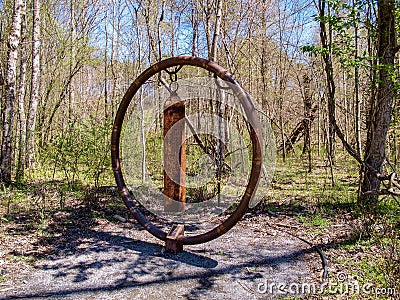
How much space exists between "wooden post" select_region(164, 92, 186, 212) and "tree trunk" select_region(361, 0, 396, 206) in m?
2.70

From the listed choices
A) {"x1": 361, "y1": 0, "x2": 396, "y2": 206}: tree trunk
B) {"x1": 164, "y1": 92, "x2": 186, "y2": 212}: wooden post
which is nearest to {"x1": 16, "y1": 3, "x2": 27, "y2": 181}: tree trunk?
{"x1": 164, "y1": 92, "x2": 186, "y2": 212}: wooden post

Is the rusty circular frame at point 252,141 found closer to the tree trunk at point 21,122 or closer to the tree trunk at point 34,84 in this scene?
the tree trunk at point 21,122

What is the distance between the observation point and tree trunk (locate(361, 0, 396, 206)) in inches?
197

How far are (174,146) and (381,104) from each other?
3136 millimetres

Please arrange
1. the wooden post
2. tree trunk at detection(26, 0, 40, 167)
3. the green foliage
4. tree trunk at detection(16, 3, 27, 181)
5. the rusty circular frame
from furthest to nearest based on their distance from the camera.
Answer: tree trunk at detection(26, 0, 40, 167), tree trunk at detection(16, 3, 27, 181), the green foliage, the wooden post, the rusty circular frame

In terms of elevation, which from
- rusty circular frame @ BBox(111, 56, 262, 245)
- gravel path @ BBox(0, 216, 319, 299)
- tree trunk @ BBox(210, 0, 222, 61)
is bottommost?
gravel path @ BBox(0, 216, 319, 299)

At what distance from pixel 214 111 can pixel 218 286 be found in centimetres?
509

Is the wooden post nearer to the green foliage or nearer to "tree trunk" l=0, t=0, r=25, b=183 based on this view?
the green foliage

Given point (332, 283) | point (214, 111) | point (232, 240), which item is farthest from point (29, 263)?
point (214, 111)

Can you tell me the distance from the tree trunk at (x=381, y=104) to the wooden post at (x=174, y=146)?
2.70 m

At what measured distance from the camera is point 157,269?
11.4 feet

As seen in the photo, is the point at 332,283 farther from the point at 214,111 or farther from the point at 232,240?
the point at 214,111

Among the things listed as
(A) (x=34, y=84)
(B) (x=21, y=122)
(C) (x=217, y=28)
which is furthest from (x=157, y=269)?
(A) (x=34, y=84)

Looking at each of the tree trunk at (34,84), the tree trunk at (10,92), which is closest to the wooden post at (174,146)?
the tree trunk at (10,92)
